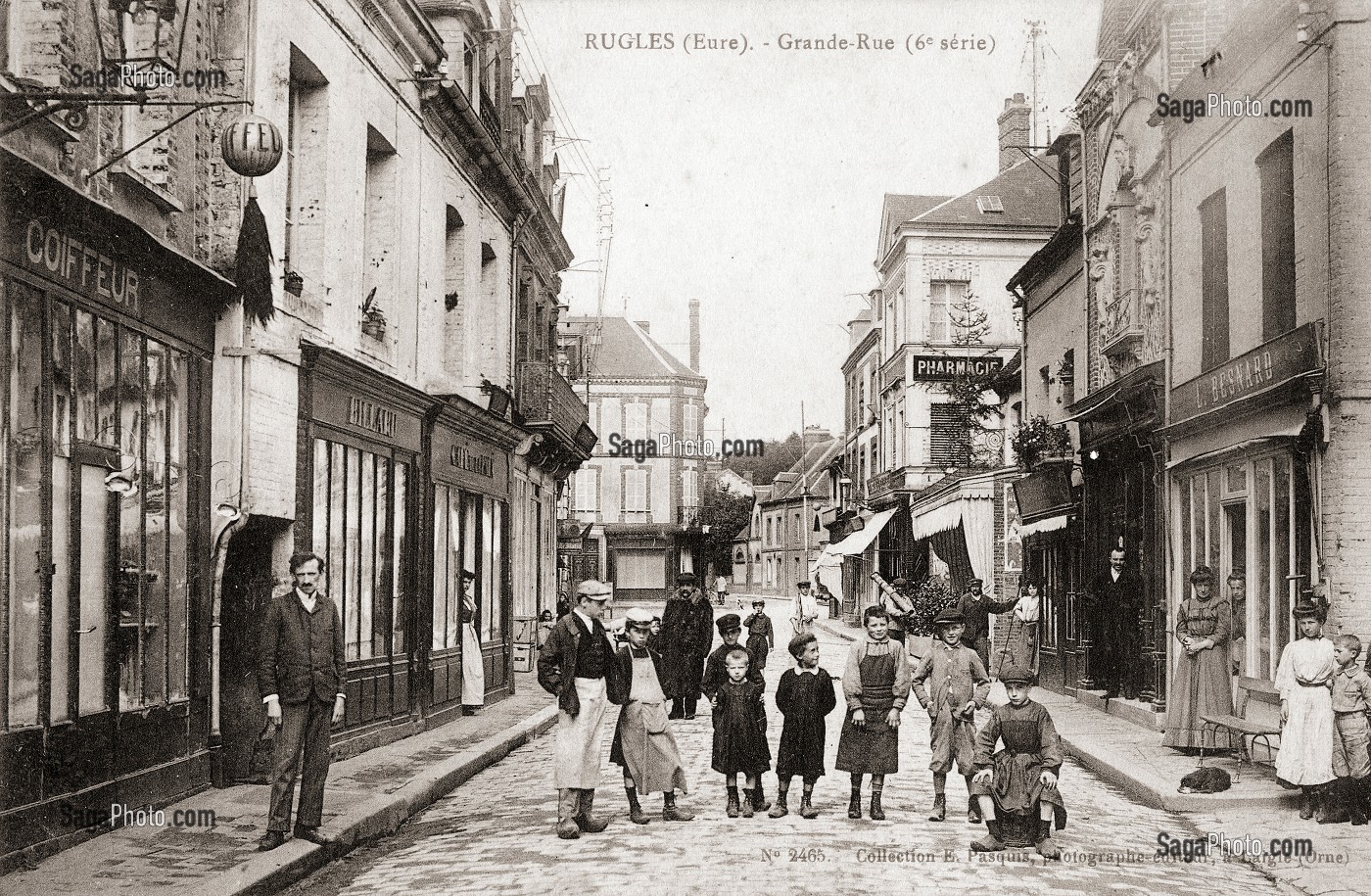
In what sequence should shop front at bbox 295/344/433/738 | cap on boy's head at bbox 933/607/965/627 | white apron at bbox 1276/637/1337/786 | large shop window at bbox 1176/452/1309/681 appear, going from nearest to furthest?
white apron at bbox 1276/637/1337/786 → cap on boy's head at bbox 933/607/965/627 → large shop window at bbox 1176/452/1309/681 → shop front at bbox 295/344/433/738

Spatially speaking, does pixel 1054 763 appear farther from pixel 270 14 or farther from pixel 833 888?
pixel 270 14

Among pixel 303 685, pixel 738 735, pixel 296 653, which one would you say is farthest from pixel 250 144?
pixel 738 735

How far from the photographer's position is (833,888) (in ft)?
22.7

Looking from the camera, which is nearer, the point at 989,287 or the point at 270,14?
the point at 270,14

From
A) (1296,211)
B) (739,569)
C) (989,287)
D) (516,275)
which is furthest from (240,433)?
(739,569)

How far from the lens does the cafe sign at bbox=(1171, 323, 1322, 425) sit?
11078 millimetres

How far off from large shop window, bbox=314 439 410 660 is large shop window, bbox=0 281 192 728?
2578 mm

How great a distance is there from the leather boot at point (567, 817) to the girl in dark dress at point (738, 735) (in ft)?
3.66

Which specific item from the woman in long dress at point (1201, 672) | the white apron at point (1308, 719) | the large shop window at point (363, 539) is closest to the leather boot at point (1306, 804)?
the white apron at point (1308, 719)

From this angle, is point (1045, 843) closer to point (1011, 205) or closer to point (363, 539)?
point (363, 539)

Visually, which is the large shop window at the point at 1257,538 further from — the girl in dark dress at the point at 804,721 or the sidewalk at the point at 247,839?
the sidewalk at the point at 247,839

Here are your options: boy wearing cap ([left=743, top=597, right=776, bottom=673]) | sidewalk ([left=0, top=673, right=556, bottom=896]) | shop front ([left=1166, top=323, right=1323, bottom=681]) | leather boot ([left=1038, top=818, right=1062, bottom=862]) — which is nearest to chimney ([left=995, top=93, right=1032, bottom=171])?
boy wearing cap ([left=743, top=597, right=776, bottom=673])

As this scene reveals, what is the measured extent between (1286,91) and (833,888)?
835 cm

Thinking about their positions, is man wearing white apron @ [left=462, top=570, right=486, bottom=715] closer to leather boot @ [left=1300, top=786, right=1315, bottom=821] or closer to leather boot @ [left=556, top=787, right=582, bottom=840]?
leather boot @ [left=556, top=787, right=582, bottom=840]
